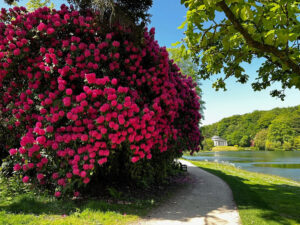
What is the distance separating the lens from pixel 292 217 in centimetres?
526

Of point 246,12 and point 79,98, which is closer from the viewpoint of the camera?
point 246,12

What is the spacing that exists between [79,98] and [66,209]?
2732mm

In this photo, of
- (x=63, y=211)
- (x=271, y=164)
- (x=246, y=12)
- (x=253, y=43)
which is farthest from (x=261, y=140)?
(x=246, y=12)

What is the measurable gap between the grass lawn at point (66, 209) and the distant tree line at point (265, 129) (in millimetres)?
Answer: 44186

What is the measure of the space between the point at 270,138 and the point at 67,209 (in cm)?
8902

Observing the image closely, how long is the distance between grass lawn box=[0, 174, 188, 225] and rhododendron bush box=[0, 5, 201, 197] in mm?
416

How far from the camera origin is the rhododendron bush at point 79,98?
5.01 meters

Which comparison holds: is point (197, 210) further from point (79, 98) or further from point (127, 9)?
point (127, 9)

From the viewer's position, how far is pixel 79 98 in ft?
16.5

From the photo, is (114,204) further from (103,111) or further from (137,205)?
(103,111)

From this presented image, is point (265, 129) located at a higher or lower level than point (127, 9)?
higher

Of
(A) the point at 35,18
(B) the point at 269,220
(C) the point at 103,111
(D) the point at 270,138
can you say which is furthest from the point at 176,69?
(D) the point at 270,138

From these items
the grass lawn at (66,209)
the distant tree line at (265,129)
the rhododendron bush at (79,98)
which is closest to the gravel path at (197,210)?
the grass lawn at (66,209)

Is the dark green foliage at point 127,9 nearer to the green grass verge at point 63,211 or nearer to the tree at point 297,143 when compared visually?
the green grass verge at point 63,211
